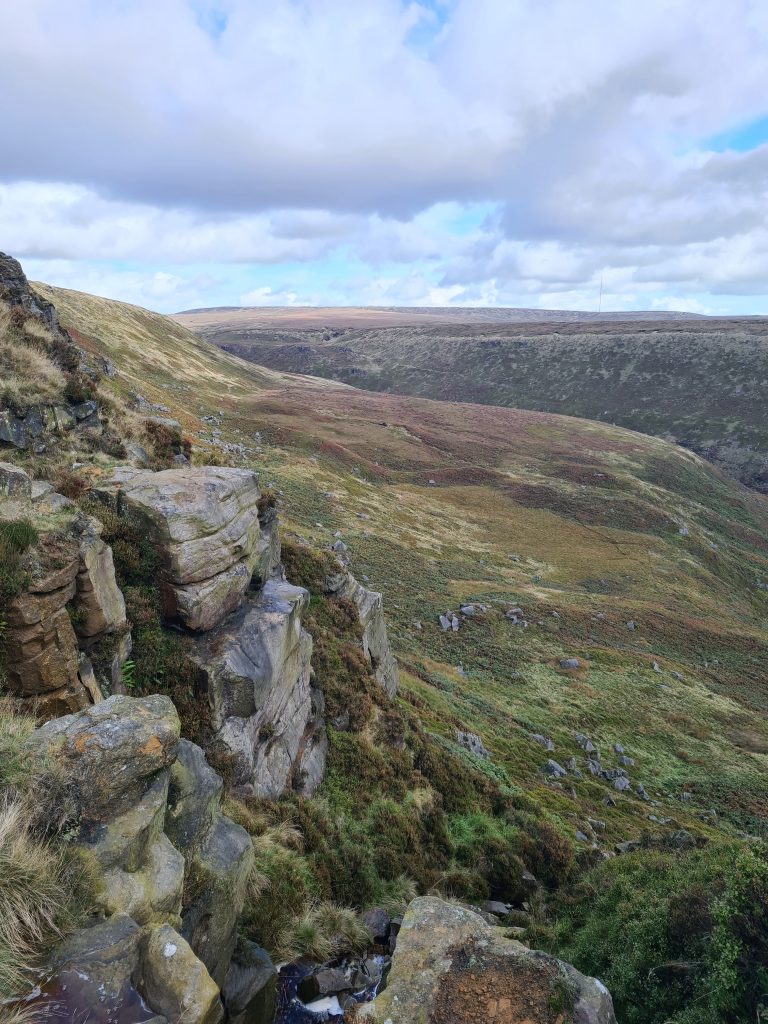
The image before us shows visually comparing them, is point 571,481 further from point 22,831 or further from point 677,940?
point 22,831

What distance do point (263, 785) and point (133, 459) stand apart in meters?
8.92

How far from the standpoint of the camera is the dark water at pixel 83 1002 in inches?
191

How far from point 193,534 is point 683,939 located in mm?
11544

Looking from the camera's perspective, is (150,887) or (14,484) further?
(14,484)

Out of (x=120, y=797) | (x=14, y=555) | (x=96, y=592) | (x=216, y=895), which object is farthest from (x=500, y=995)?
(x=14, y=555)

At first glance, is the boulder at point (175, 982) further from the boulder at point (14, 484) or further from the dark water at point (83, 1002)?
the boulder at point (14, 484)

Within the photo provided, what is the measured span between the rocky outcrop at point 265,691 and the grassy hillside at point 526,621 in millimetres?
1002

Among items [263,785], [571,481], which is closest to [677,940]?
[263,785]

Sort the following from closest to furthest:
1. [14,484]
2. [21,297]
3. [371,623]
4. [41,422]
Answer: [14,484] → [41,422] → [21,297] → [371,623]

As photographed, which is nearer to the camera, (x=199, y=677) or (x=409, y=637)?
(x=199, y=677)

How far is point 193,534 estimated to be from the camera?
12.0 metres

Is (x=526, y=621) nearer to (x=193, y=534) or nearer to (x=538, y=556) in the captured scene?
(x=538, y=556)

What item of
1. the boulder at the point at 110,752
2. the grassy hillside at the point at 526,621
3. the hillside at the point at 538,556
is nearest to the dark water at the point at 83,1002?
the boulder at the point at 110,752

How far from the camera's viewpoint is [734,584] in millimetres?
66000
